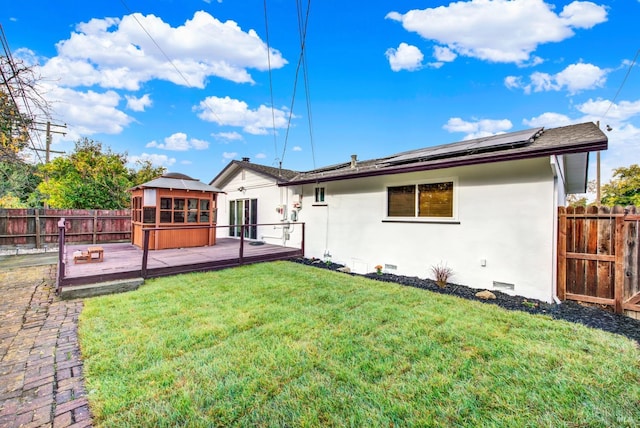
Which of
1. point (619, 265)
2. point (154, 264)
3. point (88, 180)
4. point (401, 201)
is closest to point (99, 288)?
point (154, 264)

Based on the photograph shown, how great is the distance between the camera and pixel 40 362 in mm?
2838

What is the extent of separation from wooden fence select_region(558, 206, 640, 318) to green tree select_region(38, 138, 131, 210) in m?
19.1

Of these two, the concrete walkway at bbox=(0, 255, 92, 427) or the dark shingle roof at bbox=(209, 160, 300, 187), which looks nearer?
the concrete walkway at bbox=(0, 255, 92, 427)

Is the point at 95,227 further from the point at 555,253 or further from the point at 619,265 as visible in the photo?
the point at 619,265

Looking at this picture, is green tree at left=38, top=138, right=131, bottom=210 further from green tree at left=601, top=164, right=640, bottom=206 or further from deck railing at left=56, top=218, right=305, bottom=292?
green tree at left=601, top=164, right=640, bottom=206

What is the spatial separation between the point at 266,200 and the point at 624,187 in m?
25.4

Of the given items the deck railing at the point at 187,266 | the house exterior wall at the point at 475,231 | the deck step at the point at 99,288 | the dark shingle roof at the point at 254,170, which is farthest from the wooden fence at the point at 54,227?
the house exterior wall at the point at 475,231

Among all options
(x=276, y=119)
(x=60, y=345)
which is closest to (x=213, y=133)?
(x=276, y=119)

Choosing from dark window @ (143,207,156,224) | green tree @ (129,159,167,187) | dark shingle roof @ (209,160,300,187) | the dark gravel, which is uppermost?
green tree @ (129,159,167,187)

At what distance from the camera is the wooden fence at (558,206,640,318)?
→ 4.44 m

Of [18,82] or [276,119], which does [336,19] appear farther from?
[18,82]

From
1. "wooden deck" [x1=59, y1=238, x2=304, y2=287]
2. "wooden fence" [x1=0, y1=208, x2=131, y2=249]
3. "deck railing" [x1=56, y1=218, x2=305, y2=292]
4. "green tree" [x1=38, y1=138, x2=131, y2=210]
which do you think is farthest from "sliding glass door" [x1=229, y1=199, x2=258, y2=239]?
"green tree" [x1=38, y1=138, x2=131, y2=210]

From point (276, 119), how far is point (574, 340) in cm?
1003

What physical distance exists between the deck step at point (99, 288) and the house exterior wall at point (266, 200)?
17.1 ft
